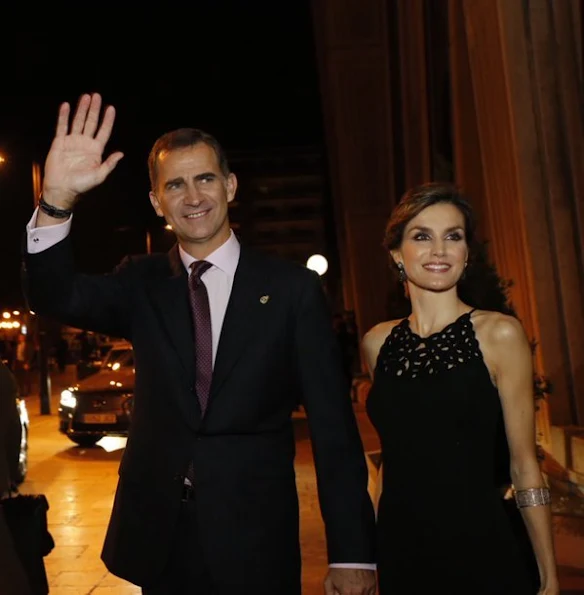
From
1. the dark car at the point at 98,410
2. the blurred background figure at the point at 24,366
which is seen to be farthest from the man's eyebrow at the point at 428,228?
the blurred background figure at the point at 24,366

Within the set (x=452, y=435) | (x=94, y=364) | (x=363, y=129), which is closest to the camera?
(x=452, y=435)

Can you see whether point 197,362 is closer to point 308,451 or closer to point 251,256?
point 251,256

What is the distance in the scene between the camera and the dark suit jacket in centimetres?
277

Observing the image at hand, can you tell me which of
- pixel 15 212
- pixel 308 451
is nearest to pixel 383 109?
pixel 308 451

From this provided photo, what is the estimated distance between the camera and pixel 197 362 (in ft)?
9.37

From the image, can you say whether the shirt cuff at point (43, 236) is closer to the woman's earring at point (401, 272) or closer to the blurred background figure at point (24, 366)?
the woman's earring at point (401, 272)

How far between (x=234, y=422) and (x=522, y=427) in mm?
965

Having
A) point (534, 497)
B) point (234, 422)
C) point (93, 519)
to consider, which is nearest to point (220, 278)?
point (234, 422)

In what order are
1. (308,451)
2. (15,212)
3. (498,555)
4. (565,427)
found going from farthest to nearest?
(15,212) → (308,451) → (565,427) → (498,555)

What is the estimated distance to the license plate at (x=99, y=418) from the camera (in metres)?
12.4

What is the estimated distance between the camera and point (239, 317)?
2.88m

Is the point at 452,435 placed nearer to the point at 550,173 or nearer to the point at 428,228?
the point at 428,228

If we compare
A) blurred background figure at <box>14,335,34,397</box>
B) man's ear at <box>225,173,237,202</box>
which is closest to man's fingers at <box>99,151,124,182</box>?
man's ear at <box>225,173,237,202</box>

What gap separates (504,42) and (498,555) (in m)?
5.40
